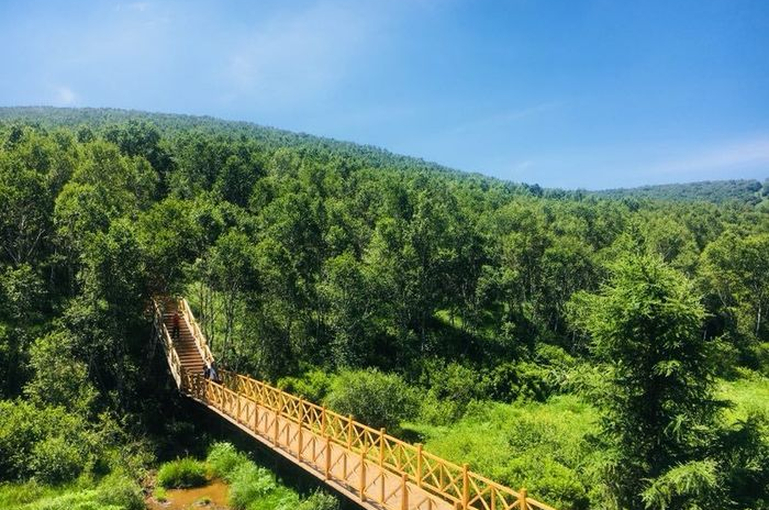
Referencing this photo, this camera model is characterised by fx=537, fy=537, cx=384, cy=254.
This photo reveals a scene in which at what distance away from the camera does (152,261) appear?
81.5 feet

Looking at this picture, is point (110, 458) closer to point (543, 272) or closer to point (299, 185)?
point (299, 185)

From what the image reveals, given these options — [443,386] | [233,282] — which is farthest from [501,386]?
[233,282]

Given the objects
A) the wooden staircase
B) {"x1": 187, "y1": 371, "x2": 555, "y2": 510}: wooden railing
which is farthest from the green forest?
{"x1": 187, "y1": 371, "x2": 555, "y2": 510}: wooden railing

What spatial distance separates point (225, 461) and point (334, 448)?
659 cm

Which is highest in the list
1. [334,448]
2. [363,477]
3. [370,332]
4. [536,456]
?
[363,477]

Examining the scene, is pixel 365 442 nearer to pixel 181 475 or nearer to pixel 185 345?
pixel 181 475

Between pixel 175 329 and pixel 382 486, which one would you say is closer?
pixel 382 486

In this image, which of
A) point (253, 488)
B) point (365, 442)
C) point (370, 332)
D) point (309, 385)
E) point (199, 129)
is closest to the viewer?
point (365, 442)

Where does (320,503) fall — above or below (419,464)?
below

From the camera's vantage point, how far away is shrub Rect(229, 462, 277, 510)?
61.4 ft

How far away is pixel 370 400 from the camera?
84.8 ft

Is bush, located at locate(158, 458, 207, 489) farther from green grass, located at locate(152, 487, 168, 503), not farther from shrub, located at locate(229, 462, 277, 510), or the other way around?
shrub, located at locate(229, 462, 277, 510)

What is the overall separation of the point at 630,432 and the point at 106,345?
21906 millimetres

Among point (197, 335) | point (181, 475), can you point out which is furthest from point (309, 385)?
point (181, 475)
